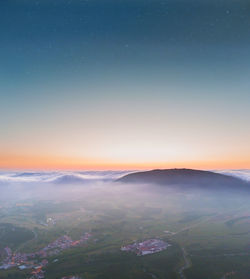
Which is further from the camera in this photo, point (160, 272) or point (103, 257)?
point (103, 257)

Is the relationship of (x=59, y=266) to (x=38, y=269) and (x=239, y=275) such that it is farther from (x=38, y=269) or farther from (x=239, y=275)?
(x=239, y=275)

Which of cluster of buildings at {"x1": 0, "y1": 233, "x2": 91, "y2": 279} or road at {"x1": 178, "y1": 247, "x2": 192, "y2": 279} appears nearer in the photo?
road at {"x1": 178, "y1": 247, "x2": 192, "y2": 279}

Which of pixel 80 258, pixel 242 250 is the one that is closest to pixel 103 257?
pixel 80 258

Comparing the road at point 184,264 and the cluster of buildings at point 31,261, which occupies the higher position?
the road at point 184,264

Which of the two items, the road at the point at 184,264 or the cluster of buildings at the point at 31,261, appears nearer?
the road at the point at 184,264

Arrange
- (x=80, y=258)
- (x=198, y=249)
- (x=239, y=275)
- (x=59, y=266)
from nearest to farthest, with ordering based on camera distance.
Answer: (x=239, y=275), (x=59, y=266), (x=80, y=258), (x=198, y=249)

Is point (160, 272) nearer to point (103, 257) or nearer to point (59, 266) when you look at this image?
point (103, 257)

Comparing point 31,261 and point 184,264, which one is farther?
point 31,261

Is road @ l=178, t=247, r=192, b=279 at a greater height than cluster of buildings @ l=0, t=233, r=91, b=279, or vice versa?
road @ l=178, t=247, r=192, b=279

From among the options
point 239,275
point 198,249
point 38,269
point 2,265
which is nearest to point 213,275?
point 239,275

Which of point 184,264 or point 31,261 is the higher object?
point 184,264

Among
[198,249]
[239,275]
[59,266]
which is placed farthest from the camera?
[198,249]
